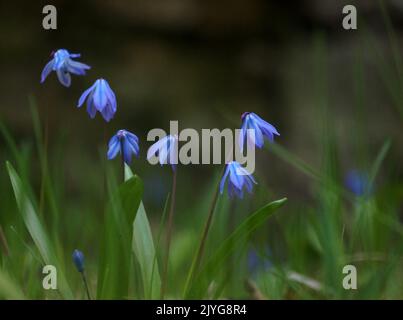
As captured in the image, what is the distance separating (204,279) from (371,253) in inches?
19.8

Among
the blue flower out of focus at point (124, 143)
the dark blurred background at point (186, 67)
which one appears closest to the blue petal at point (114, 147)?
the blue flower out of focus at point (124, 143)

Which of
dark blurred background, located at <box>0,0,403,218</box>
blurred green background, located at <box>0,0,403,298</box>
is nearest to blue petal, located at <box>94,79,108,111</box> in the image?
blurred green background, located at <box>0,0,403,298</box>

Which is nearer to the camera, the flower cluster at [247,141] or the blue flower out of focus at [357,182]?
the flower cluster at [247,141]

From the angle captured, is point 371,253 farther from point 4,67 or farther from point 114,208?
point 4,67

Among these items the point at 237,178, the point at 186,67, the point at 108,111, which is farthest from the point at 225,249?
the point at 186,67

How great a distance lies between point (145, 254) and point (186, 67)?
257 cm

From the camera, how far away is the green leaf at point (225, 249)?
98 cm

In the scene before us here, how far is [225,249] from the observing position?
101cm

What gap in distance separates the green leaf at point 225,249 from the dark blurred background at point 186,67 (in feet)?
6.88

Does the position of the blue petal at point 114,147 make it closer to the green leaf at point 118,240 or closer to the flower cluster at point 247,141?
the green leaf at point 118,240

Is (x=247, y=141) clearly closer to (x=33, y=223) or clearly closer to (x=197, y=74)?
(x=33, y=223)

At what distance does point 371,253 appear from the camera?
4.66 ft

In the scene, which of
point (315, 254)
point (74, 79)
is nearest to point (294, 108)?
point (74, 79)

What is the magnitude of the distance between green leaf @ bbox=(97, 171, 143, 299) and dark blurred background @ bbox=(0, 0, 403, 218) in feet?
6.84
